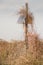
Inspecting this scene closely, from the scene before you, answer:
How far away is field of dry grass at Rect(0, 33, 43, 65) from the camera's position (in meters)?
11.3

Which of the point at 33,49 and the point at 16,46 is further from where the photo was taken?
the point at 16,46

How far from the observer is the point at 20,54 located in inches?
471

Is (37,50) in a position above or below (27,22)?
below

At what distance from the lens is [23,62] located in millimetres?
11297

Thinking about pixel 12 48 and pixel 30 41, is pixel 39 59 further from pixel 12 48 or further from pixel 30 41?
pixel 12 48

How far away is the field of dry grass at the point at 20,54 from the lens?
11.3m

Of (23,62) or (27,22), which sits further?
(27,22)

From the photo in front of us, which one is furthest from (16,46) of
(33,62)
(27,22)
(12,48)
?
(33,62)

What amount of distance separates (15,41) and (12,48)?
24 cm

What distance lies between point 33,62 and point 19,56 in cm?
74

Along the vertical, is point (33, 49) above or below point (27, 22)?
below

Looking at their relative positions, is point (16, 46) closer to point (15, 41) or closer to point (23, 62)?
point (15, 41)

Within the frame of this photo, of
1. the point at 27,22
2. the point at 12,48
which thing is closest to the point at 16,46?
the point at 12,48

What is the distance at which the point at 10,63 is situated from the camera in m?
11.8
